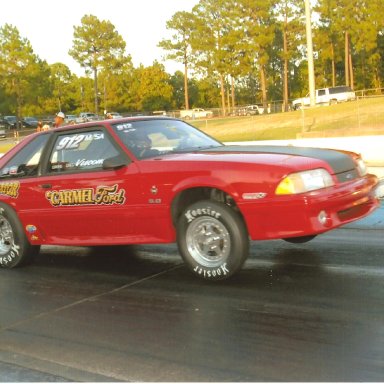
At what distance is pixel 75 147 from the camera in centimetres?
603

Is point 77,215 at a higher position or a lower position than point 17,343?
higher

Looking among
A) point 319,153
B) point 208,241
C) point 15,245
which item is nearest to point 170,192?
point 208,241

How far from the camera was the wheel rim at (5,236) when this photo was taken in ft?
21.2

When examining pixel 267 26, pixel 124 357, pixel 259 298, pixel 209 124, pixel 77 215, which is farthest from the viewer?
pixel 267 26

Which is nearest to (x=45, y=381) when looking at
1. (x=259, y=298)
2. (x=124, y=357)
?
(x=124, y=357)

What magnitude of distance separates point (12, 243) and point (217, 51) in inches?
2515

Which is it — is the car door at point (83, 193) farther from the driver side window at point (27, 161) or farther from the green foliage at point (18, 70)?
the green foliage at point (18, 70)

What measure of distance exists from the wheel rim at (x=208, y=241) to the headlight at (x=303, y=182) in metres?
0.64

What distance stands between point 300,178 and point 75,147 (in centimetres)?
244

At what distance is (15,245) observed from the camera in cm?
639

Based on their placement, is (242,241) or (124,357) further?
(242,241)

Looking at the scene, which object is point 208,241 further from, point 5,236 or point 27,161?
point 5,236

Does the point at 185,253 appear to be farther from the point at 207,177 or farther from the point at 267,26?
the point at 267,26

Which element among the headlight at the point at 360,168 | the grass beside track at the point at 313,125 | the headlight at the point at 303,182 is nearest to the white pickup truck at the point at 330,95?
the grass beside track at the point at 313,125
